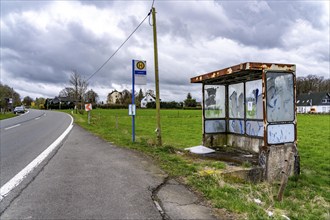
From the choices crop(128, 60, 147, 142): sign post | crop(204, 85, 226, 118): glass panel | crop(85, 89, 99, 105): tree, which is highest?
crop(85, 89, 99, 105): tree

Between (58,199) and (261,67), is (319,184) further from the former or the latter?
(58,199)

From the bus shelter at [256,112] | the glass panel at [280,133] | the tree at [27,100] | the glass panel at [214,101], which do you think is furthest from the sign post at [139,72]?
the tree at [27,100]

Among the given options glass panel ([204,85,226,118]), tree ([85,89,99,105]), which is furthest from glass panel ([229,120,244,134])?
tree ([85,89,99,105])

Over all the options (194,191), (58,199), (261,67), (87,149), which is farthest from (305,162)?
(58,199)

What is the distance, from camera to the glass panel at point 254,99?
8.61m

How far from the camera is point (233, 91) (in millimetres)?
10008

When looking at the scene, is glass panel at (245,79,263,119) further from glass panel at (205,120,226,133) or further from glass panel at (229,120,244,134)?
glass panel at (205,120,226,133)

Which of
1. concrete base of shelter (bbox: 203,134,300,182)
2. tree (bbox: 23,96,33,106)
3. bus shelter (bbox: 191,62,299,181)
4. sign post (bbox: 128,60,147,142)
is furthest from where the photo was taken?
tree (bbox: 23,96,33,106)

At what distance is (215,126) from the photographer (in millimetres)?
10258

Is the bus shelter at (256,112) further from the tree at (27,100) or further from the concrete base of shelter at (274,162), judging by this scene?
the tree at (27,100)

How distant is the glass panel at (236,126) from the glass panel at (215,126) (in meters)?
0.28

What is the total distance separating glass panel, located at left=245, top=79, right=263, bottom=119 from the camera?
28.3ft

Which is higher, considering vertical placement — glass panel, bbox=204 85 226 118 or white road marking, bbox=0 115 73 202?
glass panel, bbox=204 85 226 118

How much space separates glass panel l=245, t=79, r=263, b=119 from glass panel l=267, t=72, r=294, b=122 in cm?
110
